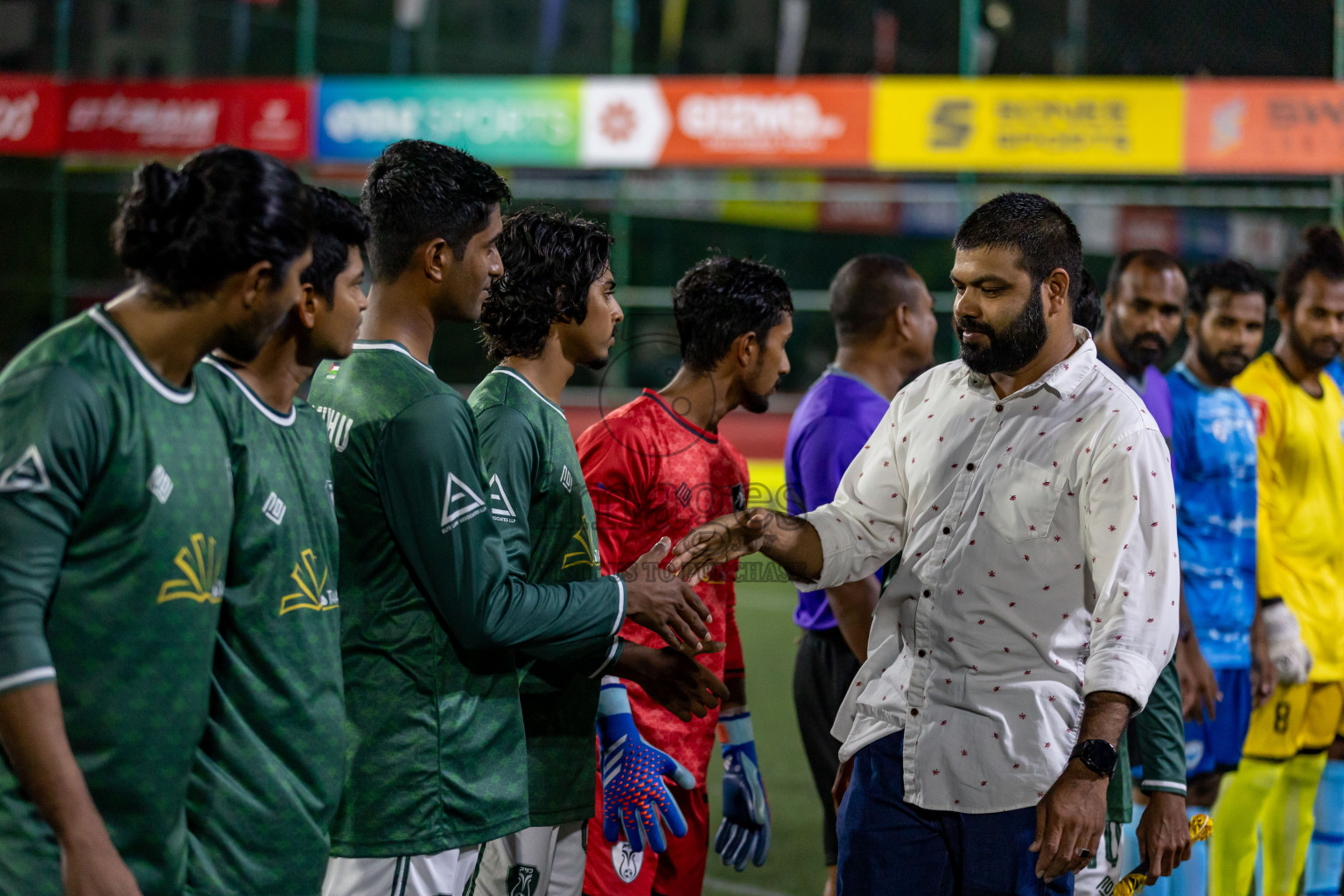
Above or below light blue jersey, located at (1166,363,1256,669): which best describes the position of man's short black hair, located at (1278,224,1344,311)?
above

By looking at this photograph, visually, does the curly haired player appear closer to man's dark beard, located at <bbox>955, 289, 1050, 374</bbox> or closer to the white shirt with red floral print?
the white shirt with red floral print

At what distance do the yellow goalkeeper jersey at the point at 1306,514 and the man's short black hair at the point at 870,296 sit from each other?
1660mm

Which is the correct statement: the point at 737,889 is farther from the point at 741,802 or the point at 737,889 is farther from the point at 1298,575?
the point at 1298,575

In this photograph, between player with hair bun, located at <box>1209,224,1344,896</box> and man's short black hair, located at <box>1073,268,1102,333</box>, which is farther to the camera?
player with hair bun, located at <box>1209,224,1344,896</box>

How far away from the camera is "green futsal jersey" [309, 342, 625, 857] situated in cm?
231

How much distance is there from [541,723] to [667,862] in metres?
0.61

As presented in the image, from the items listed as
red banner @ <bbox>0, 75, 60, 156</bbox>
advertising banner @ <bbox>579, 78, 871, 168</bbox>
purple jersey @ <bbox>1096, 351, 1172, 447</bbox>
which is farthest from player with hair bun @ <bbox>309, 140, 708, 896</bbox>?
red banner @ <bbox>0, 75, 60, 156</bbox>

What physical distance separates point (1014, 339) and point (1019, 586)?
525 millimetres

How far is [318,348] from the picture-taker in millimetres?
2227

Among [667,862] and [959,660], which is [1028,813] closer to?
[959,660]

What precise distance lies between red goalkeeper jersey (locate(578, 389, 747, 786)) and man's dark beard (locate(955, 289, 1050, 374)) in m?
0.82

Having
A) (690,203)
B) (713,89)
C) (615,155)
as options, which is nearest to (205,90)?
(615,155)

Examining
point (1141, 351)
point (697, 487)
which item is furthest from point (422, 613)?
point (1141, 351)

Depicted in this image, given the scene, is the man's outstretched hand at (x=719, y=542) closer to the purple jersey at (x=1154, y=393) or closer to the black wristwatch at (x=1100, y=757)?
the black wristwatch at (x=1100, y=757)
